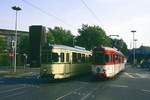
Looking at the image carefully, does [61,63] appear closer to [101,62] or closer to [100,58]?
A: [101,62]

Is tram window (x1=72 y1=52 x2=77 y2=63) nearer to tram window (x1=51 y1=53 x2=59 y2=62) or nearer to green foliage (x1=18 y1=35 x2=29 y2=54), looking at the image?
tram window (x1=51 y1=53 x2=59 y2=62)

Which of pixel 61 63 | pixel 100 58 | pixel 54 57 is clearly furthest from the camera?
pixel 100 58

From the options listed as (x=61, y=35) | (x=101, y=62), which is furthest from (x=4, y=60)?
(x=101, y=62)

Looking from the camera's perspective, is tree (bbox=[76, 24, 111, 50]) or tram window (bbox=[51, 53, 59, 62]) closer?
tram window (bbox=[51, 53, 59, 62])

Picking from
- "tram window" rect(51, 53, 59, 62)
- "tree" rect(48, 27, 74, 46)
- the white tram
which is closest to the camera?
the white tram

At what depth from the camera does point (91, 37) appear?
109 m

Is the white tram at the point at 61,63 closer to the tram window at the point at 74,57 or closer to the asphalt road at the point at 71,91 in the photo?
the tram window at the point at 74,57

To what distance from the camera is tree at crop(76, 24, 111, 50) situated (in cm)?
Result: 10531

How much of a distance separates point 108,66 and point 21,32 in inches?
4147

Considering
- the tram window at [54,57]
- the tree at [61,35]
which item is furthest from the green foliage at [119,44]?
the tram window at [54,57]

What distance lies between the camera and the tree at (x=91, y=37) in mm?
105312

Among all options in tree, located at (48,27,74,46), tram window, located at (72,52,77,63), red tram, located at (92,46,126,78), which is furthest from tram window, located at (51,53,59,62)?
tree, located at (48,27,74,46)

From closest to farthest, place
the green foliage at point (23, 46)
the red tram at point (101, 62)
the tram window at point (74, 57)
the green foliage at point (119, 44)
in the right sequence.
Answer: the red tram at point (101, 62), the tram window at point (74, 57), the green foliage at point (23, 46), the green foliage at point (119, 44)

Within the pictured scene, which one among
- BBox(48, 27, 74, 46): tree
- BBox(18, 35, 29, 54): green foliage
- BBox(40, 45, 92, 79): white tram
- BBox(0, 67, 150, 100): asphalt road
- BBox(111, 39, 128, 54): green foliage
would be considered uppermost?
BBox(48, 27, 74, 46): tree
